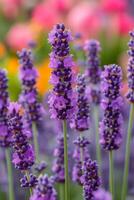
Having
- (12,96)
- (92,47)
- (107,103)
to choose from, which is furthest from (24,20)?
(107,103)

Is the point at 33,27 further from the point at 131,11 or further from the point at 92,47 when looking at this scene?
the point at 92,47

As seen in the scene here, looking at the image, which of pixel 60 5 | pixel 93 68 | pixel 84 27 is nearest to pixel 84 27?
pixel 84 27

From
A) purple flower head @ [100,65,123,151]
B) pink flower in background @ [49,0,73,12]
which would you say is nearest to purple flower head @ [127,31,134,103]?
purple flower head @ [100,65,123,151]

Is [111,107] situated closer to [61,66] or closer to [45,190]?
[61,66]

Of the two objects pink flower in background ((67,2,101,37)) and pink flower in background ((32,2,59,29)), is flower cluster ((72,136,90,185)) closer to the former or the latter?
pink flower in background ((67,2,101,37))

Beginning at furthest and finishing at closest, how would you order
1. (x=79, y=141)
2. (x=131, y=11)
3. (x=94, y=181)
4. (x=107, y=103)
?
(x=131, y=11)
(x=79, y=141)
(x=107, y=103)
(x=94, y=181)

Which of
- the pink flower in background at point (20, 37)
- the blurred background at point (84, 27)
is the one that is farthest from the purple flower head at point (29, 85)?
the pink flower in background at point (20, 37)
